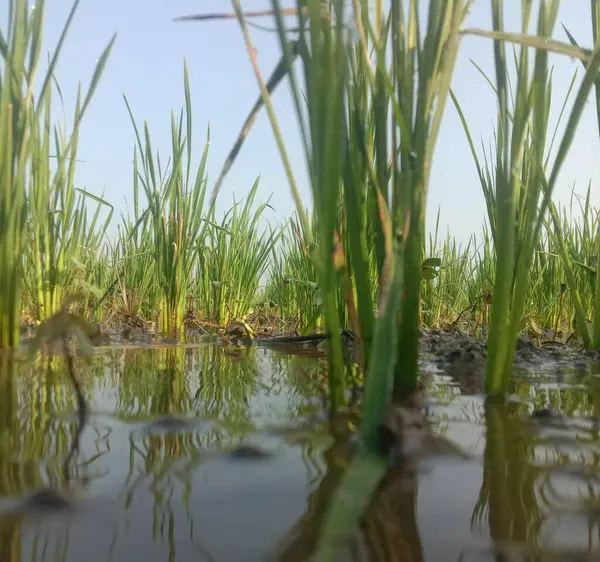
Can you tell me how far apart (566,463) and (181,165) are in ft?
6.56

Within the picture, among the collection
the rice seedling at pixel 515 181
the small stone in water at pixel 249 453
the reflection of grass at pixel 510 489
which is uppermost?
the rice seedling at pixel 515 181

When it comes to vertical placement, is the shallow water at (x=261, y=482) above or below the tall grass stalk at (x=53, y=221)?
below

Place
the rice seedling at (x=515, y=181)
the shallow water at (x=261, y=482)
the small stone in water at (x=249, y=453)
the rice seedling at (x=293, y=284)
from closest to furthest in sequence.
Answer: the shallow water at (x=261, y=482), the small stone in water at (x=249, y=453), the rice seedling at (x=515, y=181), the rice seedling at (x=293, y=284)

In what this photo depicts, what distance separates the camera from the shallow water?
1.09 ft

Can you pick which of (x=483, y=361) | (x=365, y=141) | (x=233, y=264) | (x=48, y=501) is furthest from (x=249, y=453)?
(x=233, y=264)

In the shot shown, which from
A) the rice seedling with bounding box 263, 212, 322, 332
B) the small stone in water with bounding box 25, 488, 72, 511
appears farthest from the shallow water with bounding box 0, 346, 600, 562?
the rice seedling with bounding box 263, 212, 322, 332

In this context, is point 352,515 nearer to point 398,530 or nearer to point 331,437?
point 398,530

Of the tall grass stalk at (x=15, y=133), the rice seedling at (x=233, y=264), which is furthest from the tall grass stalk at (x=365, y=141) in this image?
the rice seedling at (x=233, y=264)

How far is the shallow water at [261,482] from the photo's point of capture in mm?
331

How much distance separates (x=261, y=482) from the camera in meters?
0.43

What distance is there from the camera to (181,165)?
2213mm

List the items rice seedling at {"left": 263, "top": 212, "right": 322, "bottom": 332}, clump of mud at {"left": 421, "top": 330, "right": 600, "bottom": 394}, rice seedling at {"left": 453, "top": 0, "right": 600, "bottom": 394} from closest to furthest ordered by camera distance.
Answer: rice seedling at {"left": 453, "top": 0, "right": 600, "bottom": 394} → clump of mud at {"left": 421, "top": 330, "right": 600, "bottom": 394} → rice seedling at {"left": 263, "top": 212, "right": 322, "bottom": 332}

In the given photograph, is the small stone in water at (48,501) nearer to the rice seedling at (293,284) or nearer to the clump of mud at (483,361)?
the clump of mud at (483,361)

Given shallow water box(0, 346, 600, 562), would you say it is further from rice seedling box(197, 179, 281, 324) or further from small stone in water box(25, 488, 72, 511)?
rice seedling box(197, 179, 281, 324)
